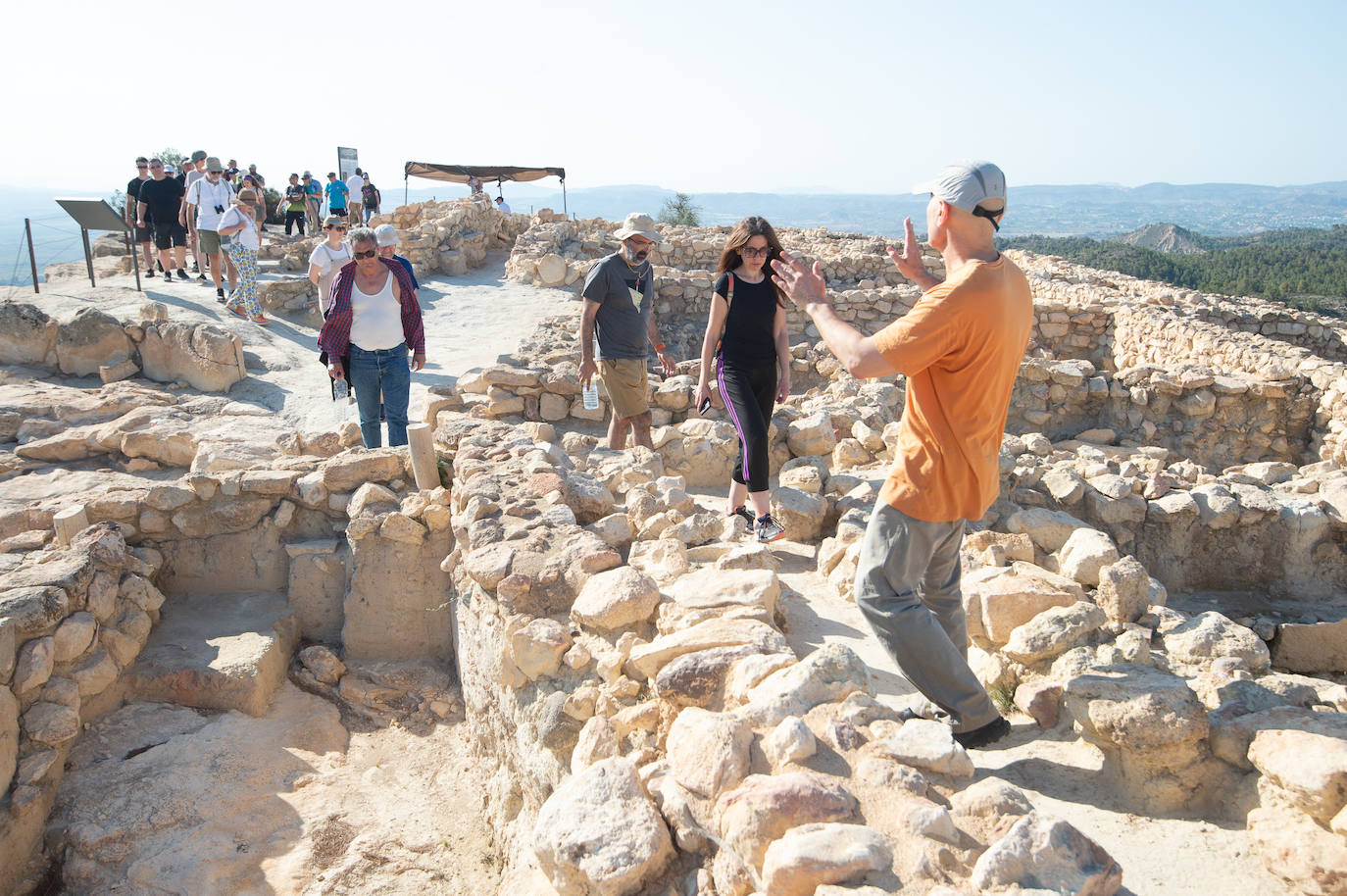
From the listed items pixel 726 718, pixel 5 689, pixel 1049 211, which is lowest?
pixel 5 689

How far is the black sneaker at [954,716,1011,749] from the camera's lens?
111 inches

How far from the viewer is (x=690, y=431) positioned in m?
6.46

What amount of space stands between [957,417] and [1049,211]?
A: 132 metres

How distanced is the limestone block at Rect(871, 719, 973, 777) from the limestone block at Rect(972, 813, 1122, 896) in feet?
1.16

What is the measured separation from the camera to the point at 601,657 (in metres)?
3.36

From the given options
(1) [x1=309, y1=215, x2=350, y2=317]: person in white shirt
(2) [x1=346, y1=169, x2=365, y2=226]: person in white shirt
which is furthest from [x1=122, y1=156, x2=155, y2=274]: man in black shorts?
(1) [x1=309, y1=215, x2=350, y2=317]: person in white shirt

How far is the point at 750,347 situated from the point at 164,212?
36.8ft

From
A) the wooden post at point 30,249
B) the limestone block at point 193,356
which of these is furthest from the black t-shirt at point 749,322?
the wooden post at point 30,249

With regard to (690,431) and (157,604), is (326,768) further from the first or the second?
(690,431)

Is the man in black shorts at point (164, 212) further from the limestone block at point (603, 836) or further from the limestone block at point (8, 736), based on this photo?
the limestone block at point (603, 836)

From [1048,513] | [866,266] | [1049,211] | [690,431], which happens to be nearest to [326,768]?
[690,431]

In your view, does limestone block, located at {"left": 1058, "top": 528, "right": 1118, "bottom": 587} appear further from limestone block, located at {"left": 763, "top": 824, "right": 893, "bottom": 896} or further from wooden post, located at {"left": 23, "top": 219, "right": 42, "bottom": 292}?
wooden post, located at {"left": 23, "top": 219, "right": 42, "bottom": 292}

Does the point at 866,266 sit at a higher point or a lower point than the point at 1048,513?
higher

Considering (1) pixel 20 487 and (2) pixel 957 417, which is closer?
(2) pixel 957 417
